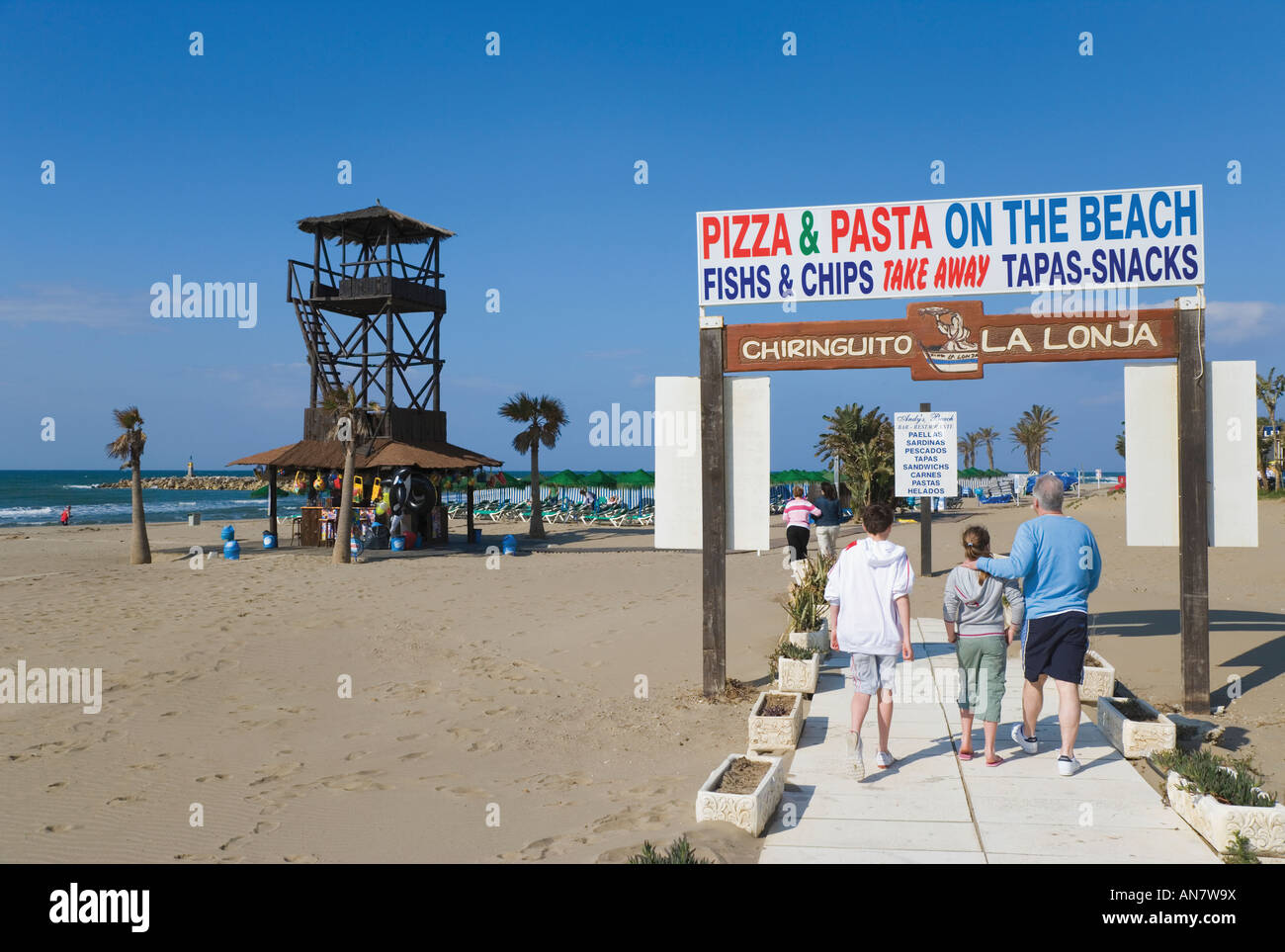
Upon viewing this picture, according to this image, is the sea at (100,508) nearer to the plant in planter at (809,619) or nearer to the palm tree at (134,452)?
the palm tree at (134,452)

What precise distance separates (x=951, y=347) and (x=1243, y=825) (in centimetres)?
469

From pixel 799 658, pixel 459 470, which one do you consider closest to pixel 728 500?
pixel 799 658

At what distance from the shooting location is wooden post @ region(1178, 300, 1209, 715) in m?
7.47

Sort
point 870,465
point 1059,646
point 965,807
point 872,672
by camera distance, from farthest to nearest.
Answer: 1. point 870,465
2. point 872,672
3. point 1059,646
4. point 965,807

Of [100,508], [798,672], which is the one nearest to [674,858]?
[798,672]

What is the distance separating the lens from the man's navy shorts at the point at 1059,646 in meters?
5.46

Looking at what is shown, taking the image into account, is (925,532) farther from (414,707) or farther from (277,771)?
(277,771)

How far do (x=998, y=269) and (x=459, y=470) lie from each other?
19634 mm

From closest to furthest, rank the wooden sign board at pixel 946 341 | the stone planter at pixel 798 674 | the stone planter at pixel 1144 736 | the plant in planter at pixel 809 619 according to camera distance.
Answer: the stone planter at pixel 1144 736 → the wooden sign board at pixel 946 341 → the stone planter at pixel 798 674 → the plant in planter at pixel 809 619

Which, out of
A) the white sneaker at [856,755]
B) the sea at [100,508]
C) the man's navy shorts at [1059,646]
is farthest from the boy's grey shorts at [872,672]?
the sea at [100,508]

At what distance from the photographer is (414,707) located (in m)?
8.51

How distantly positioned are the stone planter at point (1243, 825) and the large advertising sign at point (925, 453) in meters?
11.6

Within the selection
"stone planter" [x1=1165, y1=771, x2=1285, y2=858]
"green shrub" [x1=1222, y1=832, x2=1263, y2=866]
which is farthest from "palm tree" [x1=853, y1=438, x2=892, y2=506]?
"green shrub" [x1=1222, y1=832, x2=1263, y2=866]
